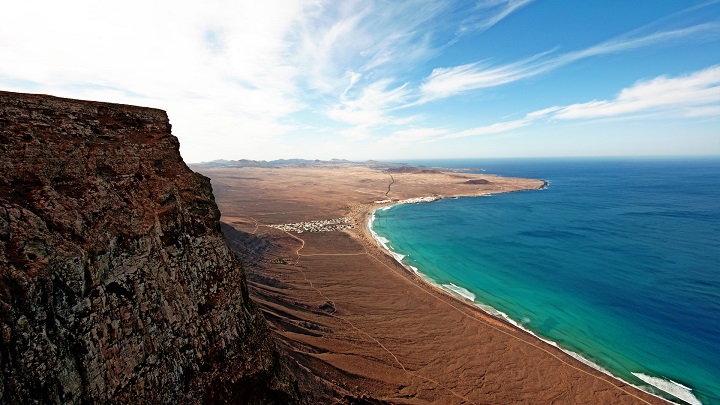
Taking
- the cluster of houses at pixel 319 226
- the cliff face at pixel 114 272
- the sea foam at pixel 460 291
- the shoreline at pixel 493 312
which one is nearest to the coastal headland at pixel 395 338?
the shoreline at pixel 493 312

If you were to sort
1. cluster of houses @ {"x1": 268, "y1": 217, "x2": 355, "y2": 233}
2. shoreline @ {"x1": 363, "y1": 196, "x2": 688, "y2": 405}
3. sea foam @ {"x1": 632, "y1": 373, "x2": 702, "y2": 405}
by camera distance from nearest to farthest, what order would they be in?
sea foam @ {"x1": 632, "y1": 373, "x2": 702, "y2": 405}, shoreline @ {"x1": 363, "y1": 196, "x2": 688, "y2": 405}, cluster of houses @ {"x1": 268, "y1": 217, "x2": 355, "y2": 233}

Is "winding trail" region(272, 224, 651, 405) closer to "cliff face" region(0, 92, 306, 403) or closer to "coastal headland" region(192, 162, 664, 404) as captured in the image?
"coastal headland" region(192, 162, 664, 404)

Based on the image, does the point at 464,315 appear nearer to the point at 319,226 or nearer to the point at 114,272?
the point at 114,272

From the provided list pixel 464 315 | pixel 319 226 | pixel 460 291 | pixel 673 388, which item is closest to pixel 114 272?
pixel 464 315

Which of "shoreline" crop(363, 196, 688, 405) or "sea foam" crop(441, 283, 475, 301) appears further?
"sea foam" crop(441, 283, 475, 301)

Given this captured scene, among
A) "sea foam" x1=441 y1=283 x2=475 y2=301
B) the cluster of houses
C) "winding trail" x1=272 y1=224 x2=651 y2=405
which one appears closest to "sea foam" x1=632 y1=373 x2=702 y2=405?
"winding trail" x1=272 y1=224 x2=651 y2=405

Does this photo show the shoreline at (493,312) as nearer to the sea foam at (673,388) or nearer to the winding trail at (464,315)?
the sea foam at (673,388)

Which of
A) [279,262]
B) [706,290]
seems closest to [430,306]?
[279,262]
